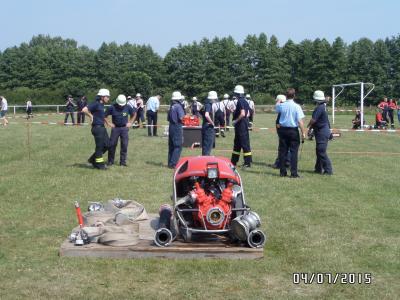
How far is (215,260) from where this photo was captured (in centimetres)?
709

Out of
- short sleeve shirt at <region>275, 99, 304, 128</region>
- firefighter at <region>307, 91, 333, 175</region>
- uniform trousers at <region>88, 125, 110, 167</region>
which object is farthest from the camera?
uniform trousers at <region>88, 125, 110, 167</region>

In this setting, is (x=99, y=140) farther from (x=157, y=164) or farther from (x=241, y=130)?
(x=241, y=130)

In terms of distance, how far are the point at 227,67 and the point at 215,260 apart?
260 ft

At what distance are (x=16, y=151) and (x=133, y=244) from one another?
1320 cm

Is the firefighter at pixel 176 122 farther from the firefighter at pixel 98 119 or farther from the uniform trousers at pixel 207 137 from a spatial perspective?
the firefighter at pixel 98 119

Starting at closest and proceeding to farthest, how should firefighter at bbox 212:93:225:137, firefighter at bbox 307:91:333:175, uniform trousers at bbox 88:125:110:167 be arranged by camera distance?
firefighter at bbox 307:91:333:175
uniform trousers at bbox 88:125:110:167
firefighter at bbox 212:93:225:137

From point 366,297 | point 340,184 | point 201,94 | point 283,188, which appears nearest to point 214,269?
point 366,297

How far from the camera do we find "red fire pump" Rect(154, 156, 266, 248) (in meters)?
7.34

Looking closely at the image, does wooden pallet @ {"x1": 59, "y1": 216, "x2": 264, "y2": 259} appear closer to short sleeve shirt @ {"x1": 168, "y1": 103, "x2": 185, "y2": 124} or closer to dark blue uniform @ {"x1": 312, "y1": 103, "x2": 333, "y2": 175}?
dark blue uniform @ {"x1": 312, "y1": 103, "x2": 333, "y2": 175}

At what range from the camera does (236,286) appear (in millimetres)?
6234

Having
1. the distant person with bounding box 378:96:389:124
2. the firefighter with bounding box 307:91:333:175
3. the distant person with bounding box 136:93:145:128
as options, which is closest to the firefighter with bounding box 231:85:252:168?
the firefighter with bounding box 307:91:333:175

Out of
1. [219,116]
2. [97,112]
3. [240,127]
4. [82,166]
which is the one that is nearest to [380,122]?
[219,116]

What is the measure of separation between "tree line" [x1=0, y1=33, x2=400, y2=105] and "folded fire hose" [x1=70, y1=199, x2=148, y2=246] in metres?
69.1

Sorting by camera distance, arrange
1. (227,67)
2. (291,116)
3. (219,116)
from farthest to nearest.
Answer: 1. (227,67)
2. (219,116)
3. (291,116)
